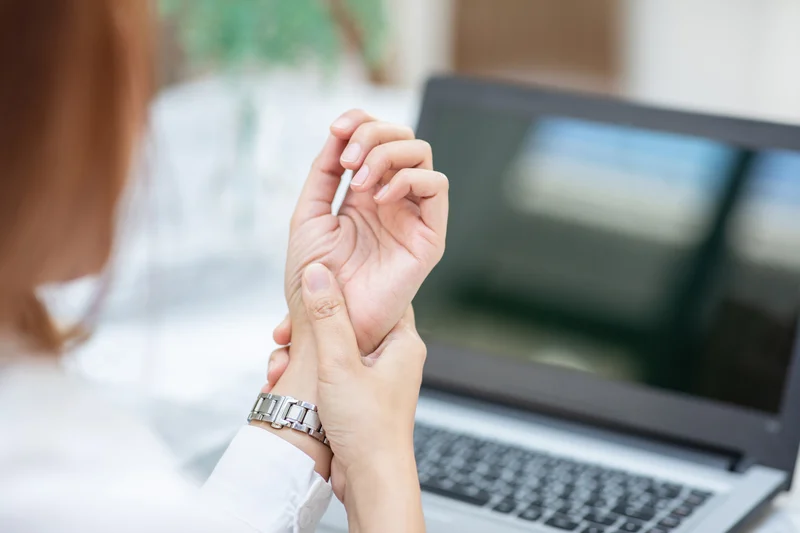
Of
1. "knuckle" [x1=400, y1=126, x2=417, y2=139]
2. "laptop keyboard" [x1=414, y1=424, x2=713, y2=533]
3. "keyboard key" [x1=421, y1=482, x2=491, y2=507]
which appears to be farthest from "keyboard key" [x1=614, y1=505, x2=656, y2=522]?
"knuckle" [x1=400, y1=126, x2=417, y2=139]

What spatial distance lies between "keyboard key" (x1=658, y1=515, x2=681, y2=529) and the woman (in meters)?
0.20

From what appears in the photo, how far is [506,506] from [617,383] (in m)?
0.20

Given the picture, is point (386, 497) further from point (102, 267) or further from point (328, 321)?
point (102, 267)

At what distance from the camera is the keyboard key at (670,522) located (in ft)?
2.28

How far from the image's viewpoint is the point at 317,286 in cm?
69

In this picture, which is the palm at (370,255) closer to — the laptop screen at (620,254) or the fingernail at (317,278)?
the fingernail at (317,278)

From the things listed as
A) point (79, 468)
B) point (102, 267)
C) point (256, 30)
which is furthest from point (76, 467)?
point (256, 30)

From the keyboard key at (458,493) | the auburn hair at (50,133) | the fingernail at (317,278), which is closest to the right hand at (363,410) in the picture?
the fingernail at (317,278)

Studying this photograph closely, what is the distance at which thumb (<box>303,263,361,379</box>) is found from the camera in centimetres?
66

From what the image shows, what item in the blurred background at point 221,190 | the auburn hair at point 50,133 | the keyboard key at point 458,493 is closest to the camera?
the auburn hair at point 50,133

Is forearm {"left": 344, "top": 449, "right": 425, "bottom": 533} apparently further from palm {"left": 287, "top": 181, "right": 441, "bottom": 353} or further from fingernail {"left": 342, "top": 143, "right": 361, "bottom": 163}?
fingernail {"left": 342, "top": 143, "right": 361, "bottom": 163}

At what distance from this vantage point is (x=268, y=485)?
2.10 ft

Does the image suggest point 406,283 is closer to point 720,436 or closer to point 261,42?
point 720,436

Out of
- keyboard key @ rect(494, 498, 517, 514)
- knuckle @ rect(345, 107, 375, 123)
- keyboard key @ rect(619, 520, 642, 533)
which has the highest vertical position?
knuckle @ rect(345, 107, 375, 123)
